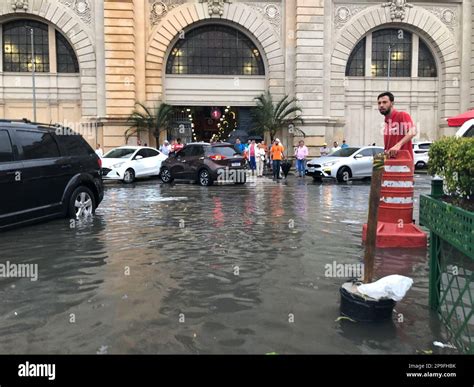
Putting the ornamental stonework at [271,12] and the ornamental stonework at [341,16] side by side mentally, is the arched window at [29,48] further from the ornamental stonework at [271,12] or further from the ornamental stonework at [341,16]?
the ornamental stonework at [341,16]

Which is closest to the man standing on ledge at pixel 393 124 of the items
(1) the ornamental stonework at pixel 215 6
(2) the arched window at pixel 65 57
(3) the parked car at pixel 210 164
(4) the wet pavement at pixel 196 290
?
(4) the wet pavement at pixel 196 290

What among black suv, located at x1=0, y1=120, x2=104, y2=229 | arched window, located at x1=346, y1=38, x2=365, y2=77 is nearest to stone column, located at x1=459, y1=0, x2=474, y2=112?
arched window, located at x1=346, y1=38, x2=365, y2=77

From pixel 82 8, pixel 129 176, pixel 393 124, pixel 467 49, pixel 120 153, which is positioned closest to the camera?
pixel 393 124

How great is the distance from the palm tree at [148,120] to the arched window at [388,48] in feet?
45.8

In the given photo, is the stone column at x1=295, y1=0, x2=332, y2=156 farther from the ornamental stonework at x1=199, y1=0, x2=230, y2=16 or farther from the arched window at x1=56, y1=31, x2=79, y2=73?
the arched window at x1=56, y1=31, x2=79, y2=73

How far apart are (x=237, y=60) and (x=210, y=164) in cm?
1443

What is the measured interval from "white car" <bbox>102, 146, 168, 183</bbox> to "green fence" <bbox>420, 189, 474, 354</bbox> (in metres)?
18.2

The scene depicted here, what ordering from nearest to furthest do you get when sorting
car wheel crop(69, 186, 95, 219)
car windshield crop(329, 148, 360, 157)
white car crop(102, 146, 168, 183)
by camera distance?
Answer: car wheel crop(69, 186, 95, 219)
white car crop(102, 146, 168, 183)
car windshield crop(329, 148, 360, 157)

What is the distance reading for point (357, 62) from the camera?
3225 cm

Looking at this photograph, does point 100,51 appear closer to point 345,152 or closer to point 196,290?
point 345,152

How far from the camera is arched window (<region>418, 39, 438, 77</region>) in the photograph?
1288 inches

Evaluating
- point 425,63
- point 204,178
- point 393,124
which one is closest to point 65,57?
point 204,178
